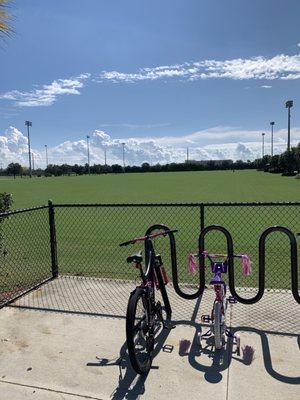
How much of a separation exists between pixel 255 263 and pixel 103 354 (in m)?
4.46

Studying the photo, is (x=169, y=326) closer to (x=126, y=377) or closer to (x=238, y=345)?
(x=238, y=345)

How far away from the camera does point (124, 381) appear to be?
3752mm

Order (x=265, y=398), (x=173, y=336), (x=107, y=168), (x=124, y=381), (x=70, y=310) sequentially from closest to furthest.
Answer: (x=265, y=398)
(x=124, y=381)
(x=173, y=336)
(x=70, y=310)
(x=107, y=168)

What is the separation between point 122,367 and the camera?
398 centimetres

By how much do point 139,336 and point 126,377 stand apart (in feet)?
1.30

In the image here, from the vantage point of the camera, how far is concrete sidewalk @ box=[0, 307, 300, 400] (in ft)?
11.7

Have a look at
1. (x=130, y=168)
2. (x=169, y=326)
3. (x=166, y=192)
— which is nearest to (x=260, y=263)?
(x=169, y=326)

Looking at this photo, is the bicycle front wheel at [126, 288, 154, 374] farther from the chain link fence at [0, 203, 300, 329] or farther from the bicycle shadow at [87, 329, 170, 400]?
the chain link fence at [0, 203, 300, 329]

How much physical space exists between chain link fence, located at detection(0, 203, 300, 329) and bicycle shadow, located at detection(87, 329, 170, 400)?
1.02 metres

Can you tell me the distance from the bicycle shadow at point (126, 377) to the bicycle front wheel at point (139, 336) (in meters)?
0.11

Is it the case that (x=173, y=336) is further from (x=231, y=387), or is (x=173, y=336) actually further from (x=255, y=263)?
(x=255, y=263)

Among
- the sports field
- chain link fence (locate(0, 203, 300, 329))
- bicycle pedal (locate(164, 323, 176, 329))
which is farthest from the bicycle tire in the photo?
the sports field

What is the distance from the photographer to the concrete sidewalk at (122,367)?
357 centimetres

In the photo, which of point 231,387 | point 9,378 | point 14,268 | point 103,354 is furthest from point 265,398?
point 14,268
